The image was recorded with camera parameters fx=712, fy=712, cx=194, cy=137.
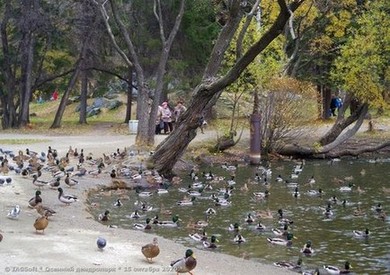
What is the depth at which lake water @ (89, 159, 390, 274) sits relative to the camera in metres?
14.6

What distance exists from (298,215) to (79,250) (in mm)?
8141

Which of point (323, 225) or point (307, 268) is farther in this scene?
point (323, 225)

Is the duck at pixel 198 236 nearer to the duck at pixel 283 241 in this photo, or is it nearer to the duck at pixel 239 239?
the duck at pixel 239 239

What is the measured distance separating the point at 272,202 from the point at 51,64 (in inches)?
1121

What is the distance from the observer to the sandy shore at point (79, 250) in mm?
11195

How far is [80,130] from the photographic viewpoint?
42.5 metres

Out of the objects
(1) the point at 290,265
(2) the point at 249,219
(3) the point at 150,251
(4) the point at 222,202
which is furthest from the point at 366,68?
(3) the point at 150,251

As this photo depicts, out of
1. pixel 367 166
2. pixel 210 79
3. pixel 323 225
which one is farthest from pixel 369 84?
pixel 323 225

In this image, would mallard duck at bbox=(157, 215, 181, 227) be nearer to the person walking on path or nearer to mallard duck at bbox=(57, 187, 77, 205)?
mallard duck at bbox=(57, 187, 77, 205)

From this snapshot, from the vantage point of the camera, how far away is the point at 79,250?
12.4m

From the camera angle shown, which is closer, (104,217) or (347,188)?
(104,217)

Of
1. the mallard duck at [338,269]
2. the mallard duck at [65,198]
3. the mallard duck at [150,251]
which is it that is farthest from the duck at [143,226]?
the mallard duck at [338,269]

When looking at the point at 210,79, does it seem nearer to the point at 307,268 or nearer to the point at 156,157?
the point at 156,157

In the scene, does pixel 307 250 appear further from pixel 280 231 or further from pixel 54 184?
pixel 54 184
